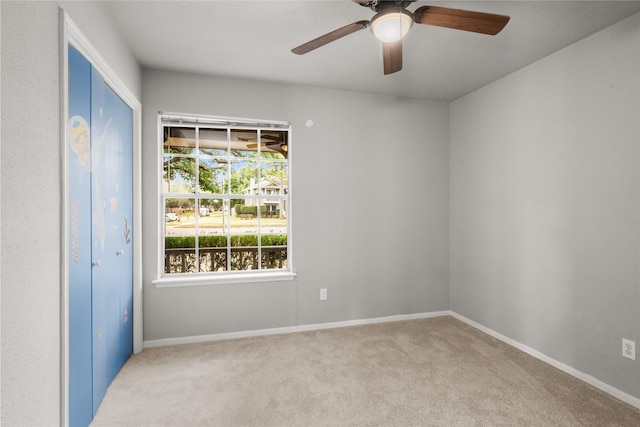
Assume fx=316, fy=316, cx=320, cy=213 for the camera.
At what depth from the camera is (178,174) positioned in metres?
3.26

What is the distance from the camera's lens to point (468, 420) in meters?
1.98

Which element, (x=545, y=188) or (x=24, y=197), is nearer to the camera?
(x=24, y=197)

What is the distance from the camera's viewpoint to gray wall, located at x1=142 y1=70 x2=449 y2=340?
3.10 meters

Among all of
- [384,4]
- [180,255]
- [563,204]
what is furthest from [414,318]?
[384,4]

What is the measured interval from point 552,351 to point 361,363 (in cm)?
164

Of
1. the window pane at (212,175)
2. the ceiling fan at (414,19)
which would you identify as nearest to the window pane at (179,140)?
the window pane at (212,175)

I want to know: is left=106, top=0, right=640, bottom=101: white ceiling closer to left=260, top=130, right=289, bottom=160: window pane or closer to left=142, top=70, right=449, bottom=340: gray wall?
left=142, top=70, right=449, bottom=340: gray wall

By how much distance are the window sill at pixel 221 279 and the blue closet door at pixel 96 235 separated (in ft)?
1.26

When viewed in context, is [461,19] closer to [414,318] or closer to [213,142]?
[213,142]

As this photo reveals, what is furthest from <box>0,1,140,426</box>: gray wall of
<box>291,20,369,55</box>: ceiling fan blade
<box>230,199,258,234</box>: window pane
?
<box>230,199,258,234</box>: window pane

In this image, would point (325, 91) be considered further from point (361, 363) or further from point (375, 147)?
point (361, 363)

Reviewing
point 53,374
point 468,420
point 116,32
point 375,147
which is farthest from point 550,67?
point 53,374

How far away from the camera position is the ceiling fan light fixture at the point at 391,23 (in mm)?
1618

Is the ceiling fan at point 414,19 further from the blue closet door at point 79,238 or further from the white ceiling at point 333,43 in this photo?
the blue closet door at point 79,238
